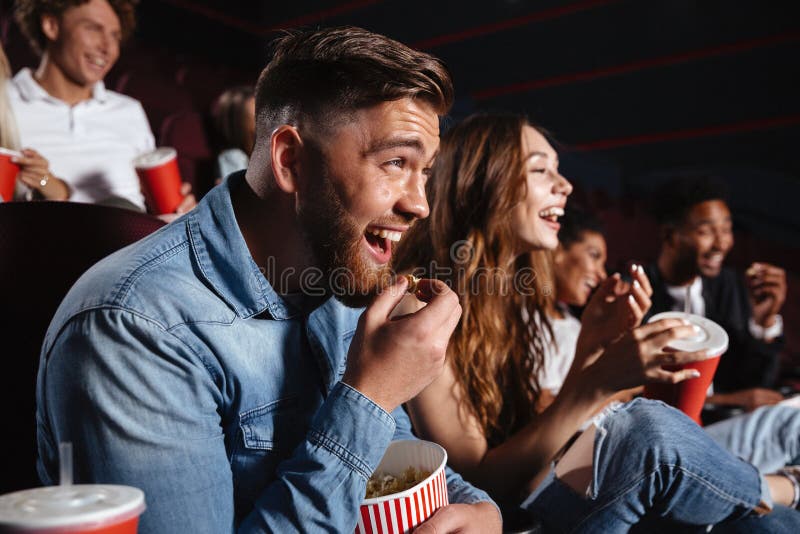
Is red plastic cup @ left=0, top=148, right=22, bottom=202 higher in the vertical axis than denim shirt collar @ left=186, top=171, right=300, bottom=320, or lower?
higher

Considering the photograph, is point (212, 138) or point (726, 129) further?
point (726, 129)

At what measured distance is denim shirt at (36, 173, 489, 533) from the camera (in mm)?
497

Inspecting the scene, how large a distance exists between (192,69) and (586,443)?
222cm

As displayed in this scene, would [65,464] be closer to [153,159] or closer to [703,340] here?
[703,340]

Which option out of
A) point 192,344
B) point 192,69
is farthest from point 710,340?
point 192,69

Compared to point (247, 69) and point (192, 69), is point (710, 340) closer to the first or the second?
point (192, 69)

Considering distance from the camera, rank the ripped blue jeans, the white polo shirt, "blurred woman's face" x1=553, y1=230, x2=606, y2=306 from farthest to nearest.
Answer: "blurred woman's face" x1=553, y1=230, x2=606, y2=306
the white polo shirt
the ripped blue jeans

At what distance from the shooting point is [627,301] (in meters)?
0.93

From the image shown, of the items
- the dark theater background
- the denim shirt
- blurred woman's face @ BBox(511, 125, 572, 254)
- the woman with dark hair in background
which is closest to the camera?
the denim shirt

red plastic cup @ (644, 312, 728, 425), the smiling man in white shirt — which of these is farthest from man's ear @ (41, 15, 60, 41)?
red plastic cup @ (644, 312, 728, 425)

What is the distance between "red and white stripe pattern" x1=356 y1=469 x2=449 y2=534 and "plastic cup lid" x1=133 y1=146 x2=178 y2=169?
87 cm

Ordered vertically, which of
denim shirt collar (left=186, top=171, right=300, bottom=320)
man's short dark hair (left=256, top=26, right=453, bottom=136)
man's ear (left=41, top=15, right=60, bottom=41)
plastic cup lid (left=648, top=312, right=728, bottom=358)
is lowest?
plastic cup lid (left=648, top=312, right=728, bottom=358)

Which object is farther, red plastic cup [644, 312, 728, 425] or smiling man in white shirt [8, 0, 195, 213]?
smiling man in white shirt [8, 0, 195, 213]

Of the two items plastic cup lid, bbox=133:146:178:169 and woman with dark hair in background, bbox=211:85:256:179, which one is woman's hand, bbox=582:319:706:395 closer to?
plastic cup lid, bbox=133:146:178:169
